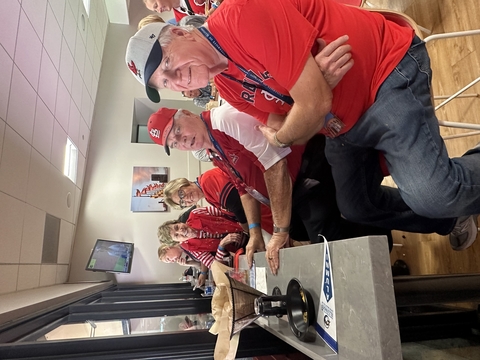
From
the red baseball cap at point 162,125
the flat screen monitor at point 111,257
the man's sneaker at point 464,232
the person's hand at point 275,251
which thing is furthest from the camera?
the flat screen monitor at point 111,257

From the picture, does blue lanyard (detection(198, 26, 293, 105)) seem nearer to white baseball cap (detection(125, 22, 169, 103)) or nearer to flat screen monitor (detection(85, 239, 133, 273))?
white baseball cap (detection(125, 22, 169, 103))

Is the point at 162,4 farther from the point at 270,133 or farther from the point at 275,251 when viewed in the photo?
the point at 275,251

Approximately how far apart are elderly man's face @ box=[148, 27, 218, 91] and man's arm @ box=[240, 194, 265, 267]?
0.79 meters

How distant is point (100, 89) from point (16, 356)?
4442 millimetres

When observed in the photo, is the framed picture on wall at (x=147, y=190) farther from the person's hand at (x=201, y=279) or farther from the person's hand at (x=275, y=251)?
the person's hand at (x=275, y=251)

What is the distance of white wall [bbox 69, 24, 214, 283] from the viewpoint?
4.30m

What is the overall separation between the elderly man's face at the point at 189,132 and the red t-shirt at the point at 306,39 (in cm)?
68

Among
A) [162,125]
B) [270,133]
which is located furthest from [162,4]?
[270,133]

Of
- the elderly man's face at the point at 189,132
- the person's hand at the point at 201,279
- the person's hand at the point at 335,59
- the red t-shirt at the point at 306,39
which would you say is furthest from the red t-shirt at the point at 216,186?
the person's hand at the point at 201,279

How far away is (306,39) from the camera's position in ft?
2.93

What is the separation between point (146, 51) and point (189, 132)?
65cm

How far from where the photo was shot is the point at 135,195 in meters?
4.55

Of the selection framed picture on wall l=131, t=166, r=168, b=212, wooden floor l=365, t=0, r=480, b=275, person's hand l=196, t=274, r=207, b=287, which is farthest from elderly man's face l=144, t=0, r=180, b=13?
framed picture on wall l=131, t=166, r=168, b=212

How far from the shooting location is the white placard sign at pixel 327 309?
0.76m
